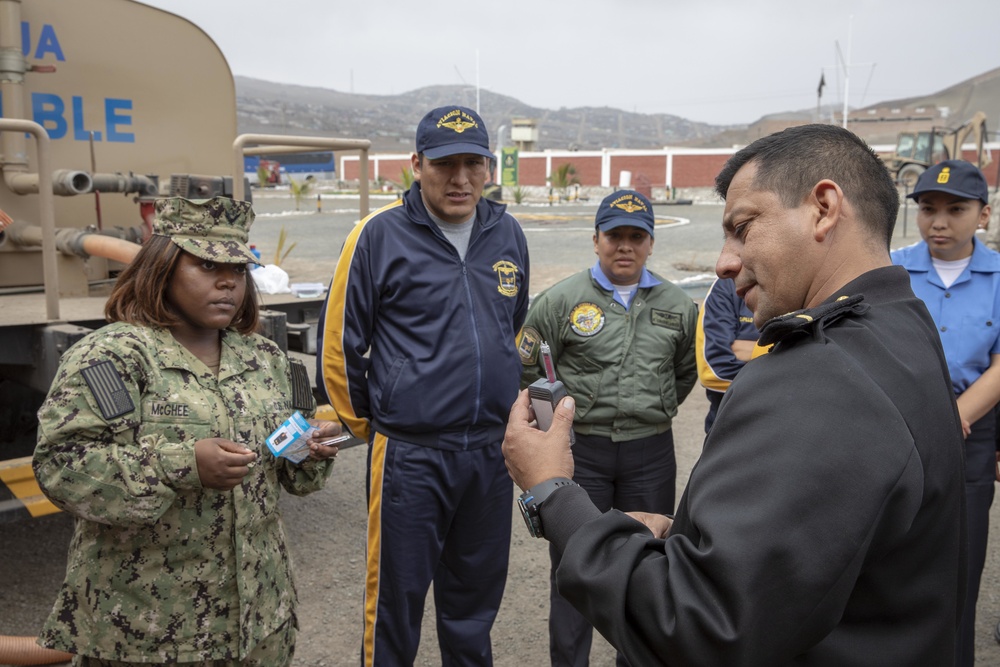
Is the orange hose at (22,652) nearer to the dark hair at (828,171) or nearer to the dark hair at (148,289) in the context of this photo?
the dark hair at (148,289)

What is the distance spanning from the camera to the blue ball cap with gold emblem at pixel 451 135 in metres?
2.96

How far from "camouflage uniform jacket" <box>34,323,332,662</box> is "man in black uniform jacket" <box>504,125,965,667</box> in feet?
3.64

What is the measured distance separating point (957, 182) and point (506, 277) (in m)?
1.83

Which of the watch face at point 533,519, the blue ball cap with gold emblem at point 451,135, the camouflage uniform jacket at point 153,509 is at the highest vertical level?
the blue ball cap with gold emblem at point 451,135

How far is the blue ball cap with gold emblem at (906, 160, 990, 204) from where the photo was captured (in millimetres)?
3262

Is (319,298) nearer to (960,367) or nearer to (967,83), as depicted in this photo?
(960,367)

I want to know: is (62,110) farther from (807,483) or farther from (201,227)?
(807,483)

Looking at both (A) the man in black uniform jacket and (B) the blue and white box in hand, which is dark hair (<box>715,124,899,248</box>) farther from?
(B) the blue and white box in hand

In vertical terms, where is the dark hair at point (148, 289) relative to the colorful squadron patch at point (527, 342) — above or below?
above

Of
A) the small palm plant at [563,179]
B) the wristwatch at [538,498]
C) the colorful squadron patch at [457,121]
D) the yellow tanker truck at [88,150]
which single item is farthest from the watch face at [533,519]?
the small palm plant at [563,179]

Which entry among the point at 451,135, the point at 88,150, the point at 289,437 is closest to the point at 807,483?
the point at 289,437

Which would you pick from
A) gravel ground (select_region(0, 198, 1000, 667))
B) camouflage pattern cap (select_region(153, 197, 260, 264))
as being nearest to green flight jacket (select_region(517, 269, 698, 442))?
→ gravel ground (select_region(0, 198, 1000, 667))

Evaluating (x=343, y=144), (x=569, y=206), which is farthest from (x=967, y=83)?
(x=343, y=144)

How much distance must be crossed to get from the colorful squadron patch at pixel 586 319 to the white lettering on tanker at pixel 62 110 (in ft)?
10.2
